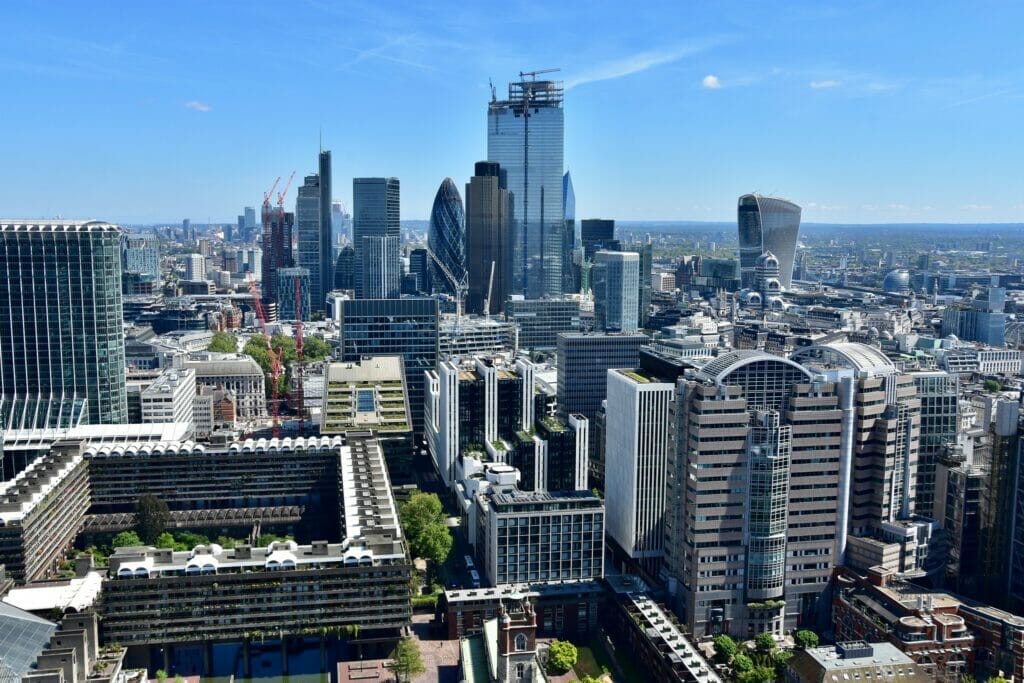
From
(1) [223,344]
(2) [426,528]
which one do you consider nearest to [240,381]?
(1) [223,344]

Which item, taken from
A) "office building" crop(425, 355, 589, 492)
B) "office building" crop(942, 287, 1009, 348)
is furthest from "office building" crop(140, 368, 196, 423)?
"office building" crop(942, 287, 1009, 348)

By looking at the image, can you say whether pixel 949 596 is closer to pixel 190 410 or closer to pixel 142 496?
pixel 142 496

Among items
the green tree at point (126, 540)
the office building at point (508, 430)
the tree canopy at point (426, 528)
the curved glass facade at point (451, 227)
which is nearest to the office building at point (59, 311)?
the green tree at point (126, 540)

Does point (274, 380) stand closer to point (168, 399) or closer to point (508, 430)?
point (168, 399)

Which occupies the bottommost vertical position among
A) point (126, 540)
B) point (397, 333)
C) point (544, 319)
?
→ point (126, 540)

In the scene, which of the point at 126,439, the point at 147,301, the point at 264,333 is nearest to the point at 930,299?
the point at 264,333

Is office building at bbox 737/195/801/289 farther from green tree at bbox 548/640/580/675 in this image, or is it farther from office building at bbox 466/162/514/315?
green tree at bbox 548/640/580/675

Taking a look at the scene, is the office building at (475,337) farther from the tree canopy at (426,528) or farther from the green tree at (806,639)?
the green tree at (806,639)
